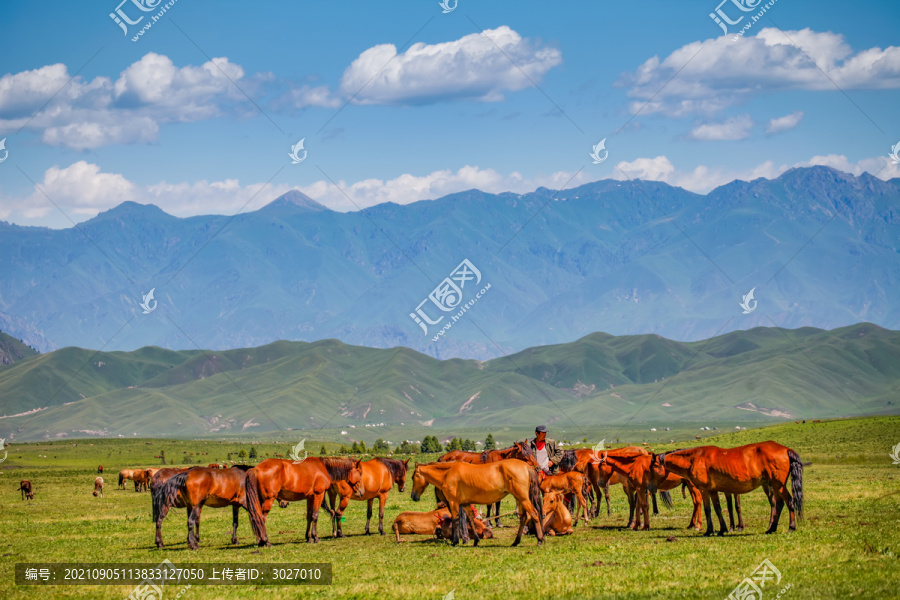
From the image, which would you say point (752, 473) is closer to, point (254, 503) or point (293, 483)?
point (293, 483)

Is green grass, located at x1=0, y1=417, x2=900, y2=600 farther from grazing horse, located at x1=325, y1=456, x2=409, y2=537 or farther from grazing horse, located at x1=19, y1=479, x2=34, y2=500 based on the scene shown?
grazing horse, located at x1=19, y1=479, x2=34, y2=500

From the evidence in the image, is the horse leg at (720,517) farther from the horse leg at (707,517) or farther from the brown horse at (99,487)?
the brown horse at (99,487)

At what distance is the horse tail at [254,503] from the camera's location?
1123 inches

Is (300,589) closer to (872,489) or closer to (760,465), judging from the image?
(760,465)

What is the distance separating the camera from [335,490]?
31.1 metres

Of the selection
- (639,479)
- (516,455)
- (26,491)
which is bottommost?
(26,491)

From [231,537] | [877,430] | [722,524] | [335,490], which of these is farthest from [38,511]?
[877,430]

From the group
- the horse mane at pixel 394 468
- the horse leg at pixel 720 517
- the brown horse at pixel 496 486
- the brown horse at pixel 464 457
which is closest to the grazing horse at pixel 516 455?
the brown horse at pixel 464 457

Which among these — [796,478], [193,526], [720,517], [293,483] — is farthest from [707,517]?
[193,526]

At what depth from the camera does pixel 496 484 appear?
26859 millimetres

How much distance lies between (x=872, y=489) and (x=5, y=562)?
1320 inches

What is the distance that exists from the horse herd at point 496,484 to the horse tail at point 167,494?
0.10 ft

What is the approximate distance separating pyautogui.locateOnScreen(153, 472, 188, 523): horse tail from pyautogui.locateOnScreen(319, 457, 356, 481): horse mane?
4.63 m

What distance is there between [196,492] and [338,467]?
4.68 m
